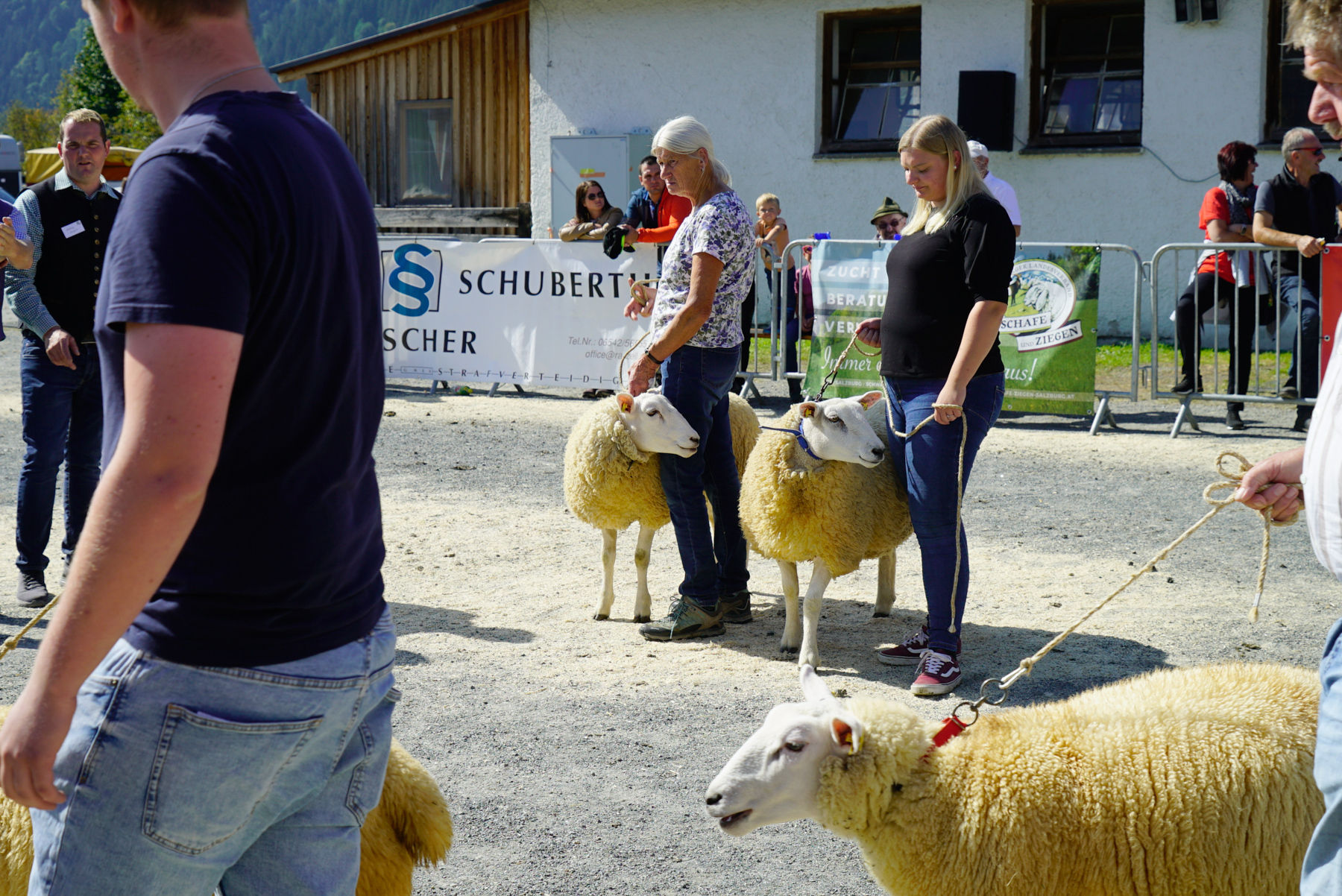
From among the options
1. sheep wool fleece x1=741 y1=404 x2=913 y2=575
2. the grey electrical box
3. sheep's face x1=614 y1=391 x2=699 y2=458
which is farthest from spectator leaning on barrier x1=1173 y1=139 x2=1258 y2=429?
the grey electrical box

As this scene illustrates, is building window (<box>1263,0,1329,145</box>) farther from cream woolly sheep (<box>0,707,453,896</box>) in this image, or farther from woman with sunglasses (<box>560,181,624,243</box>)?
cream woolly sheep (<box>0,707,453,896</box>)

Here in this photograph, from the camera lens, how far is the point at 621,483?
19.1ft

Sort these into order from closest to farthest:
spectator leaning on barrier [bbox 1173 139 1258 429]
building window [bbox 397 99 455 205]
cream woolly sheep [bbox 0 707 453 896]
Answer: cream woolly sheep [bbox 0 707 453 896]
spectator leaning on barrier [bbox 1173 139 1258 429]
building window [bbox 397 99 455 205]

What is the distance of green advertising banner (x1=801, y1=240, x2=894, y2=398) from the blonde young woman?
603 centimetres

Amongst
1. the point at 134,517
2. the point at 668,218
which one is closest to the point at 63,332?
the point at 134,517

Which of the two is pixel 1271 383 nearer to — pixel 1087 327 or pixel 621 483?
pixel 1087 327

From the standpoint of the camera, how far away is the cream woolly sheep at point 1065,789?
2.78 metres

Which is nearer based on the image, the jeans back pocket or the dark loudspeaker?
the jeans back pocket

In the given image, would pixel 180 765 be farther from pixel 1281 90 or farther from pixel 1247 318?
pixel 1281 90

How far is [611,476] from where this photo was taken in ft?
19.0

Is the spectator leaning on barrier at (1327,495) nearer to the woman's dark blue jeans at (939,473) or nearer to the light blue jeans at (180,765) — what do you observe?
the light blue jeans at (180,765)

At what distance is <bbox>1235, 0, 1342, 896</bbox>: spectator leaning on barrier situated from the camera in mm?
1856

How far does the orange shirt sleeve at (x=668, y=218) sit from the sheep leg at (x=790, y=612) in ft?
17.5

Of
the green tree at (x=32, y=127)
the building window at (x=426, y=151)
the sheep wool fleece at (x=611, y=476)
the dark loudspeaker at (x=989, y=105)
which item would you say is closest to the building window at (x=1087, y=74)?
the dark loudspeaker at (x=989, y=105)
